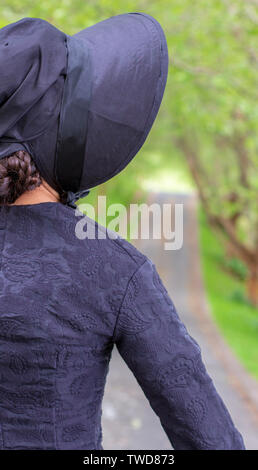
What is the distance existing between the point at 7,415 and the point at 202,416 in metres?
0.36

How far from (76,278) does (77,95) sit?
33 centimetres

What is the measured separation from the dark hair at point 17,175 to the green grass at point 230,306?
8375 millimetres

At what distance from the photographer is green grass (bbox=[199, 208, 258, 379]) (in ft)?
36.1

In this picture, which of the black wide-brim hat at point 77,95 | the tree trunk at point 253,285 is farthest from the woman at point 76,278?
the tree trunk at point 253,285

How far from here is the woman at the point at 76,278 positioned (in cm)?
109

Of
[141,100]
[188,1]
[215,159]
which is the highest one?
[141,100]

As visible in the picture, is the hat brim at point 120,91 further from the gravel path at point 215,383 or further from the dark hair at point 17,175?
the gravel path at point 215,383

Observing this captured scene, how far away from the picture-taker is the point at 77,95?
3.58ft

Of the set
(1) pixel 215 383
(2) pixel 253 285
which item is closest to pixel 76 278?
(1) pixel 215 383

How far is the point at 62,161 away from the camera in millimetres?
1121

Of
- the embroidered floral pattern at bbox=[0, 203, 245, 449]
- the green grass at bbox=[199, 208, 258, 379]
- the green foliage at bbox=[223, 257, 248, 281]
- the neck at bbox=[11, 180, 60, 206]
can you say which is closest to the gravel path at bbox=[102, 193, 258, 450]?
the green grass at bbox=[199, 208, 258, 379]
